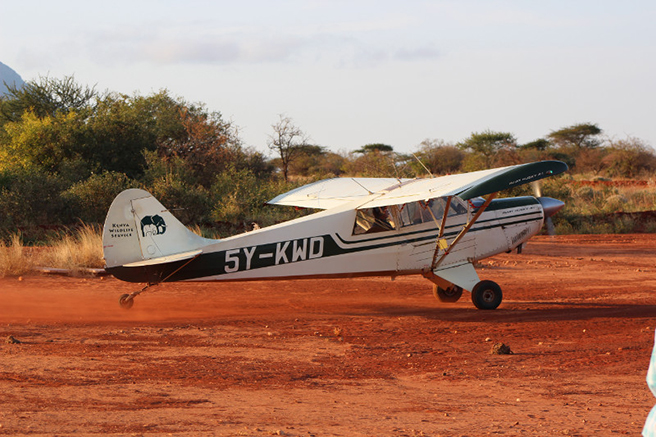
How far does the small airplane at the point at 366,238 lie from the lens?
9.96m

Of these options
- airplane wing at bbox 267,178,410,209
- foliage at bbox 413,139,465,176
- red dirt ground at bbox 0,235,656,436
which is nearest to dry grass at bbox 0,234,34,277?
red dirt ground at bbox 0,235,656,436

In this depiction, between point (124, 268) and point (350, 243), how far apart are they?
3520mm

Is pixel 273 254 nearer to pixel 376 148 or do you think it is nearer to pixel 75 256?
pixel 75 256

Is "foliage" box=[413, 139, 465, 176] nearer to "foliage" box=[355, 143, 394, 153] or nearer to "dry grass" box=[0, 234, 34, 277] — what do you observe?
"foliage" box=[355, 143, 394, 153]

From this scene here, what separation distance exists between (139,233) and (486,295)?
5731 millimetres

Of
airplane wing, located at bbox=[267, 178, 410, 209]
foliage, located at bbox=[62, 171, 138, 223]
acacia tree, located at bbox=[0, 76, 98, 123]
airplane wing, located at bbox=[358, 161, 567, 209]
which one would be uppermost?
acacia tree, located at bbox=[0, 76, 98, 123]

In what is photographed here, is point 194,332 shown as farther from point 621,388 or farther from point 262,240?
point 621,388

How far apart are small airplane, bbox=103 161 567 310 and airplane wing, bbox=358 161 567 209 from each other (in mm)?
17

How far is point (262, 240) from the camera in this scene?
34.1ft

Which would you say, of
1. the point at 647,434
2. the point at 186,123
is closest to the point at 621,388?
the point at 647,434

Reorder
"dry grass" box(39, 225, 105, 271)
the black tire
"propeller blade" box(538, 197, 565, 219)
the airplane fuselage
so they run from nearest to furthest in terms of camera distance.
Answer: the airplane fuselage, the black tire, "propeller blade" box(538, 197, 565, 219), "dry grass" box(39, 225, 105, 271)

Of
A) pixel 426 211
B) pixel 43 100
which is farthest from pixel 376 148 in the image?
pixel 426 211

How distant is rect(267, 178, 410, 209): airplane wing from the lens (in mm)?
12562

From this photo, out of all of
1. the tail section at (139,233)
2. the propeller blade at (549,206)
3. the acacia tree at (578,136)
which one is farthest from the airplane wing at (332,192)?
the acacia tree at (578,136)
